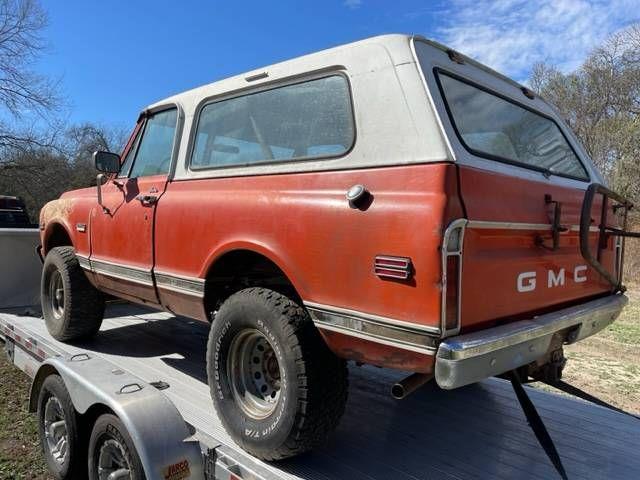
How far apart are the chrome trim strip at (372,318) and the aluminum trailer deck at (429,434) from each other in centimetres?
77

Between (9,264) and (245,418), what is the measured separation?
4.61 metres

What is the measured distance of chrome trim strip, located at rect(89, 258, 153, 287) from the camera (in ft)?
11.7

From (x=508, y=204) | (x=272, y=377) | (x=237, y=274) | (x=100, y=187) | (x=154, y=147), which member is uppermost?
(x=154, y=147)

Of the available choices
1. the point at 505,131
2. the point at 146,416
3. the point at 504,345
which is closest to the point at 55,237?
the point at 146,416

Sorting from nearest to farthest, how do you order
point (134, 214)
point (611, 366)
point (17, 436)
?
point (134, 214) → point (17, 436) → point (611, 366)

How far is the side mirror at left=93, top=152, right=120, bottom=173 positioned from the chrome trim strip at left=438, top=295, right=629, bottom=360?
3145mm

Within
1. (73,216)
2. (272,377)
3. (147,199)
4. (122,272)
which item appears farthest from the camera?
(73,216)

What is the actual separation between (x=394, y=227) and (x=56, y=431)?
8.77 ft

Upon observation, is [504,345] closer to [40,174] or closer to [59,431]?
[59,431]

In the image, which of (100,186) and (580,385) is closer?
(100,186)

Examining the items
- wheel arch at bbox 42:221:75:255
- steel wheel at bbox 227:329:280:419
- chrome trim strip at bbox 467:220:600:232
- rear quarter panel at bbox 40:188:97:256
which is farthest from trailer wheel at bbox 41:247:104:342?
chrome trim strip at bbox 467:220:600:232

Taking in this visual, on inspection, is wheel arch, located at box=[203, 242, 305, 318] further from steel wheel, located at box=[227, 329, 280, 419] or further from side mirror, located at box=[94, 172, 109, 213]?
side mirror, located at box=[94, 172, 109, 213]

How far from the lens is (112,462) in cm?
277

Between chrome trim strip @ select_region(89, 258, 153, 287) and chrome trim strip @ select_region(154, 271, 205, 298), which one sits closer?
chrome trim strip @ select_region(154, 271, 205, 298)
